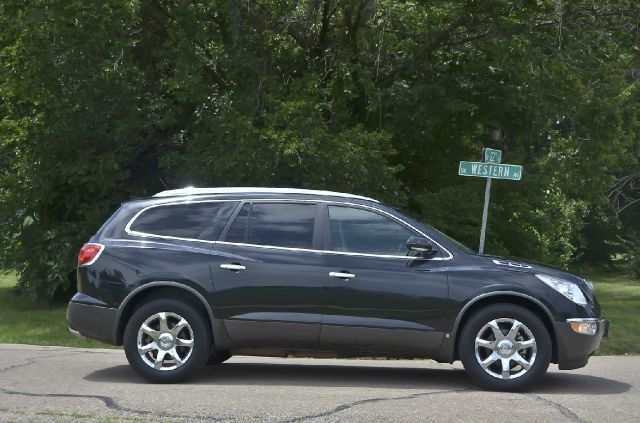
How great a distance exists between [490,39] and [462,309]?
1085 centimetres

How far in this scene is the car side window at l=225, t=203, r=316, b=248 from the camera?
909 cm

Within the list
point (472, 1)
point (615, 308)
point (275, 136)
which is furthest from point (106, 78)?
point (615, 308)

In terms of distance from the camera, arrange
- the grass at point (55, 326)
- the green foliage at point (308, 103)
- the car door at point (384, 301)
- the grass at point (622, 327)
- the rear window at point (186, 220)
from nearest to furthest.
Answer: the car door at point (384, 301) < the rear window at point (186, 220) < the grass at point (622, 327) < the grass at point (55, 326) < the green foliage at point (308, 103)

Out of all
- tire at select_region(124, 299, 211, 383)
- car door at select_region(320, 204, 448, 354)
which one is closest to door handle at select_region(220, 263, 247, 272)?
tire at select_region(124, 299, 211, 383)

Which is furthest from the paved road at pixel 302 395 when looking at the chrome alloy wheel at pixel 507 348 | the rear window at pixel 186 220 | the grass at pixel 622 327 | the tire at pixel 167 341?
the grass at pixel 622 327

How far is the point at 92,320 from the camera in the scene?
9.06m

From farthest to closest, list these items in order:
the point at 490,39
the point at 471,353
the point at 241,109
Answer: the point at 490,39 → the point at 241,109 → the point at 471,353

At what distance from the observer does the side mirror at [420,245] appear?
877 centimetres

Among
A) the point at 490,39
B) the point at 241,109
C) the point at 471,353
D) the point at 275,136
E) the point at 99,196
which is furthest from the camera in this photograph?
the point at 99,196

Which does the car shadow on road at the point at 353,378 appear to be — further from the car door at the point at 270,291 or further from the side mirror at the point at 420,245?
the side mirror at the point at 420,245

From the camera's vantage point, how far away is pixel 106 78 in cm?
1791

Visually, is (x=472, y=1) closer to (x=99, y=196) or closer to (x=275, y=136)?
(x=275, y=136)

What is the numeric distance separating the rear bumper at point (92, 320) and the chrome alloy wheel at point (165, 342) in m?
0.31

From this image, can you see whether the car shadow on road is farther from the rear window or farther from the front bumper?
the rear window
